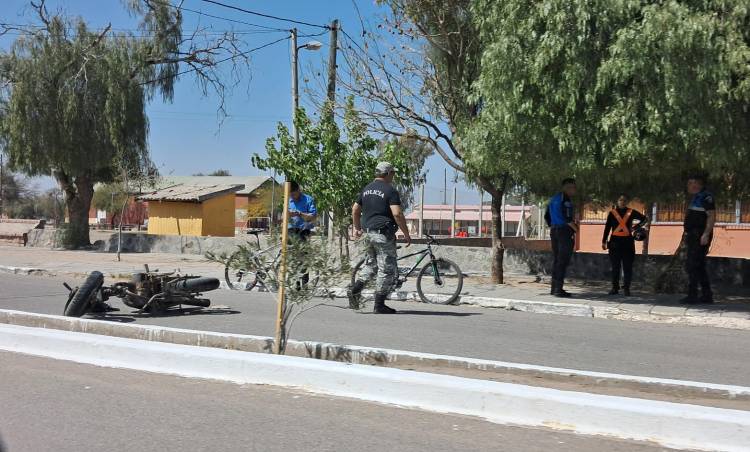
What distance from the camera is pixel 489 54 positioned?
9.89m

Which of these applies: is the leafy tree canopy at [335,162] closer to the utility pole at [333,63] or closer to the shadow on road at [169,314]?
the utility pole at [333,63]

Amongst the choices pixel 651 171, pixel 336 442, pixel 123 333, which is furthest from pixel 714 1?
pixel 123 333

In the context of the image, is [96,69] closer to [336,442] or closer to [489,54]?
[489,54]

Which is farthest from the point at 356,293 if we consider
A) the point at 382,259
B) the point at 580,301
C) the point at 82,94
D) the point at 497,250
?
the point at 82,94

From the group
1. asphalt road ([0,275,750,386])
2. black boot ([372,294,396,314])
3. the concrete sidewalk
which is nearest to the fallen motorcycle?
asphalt road ([0,275,750,386])

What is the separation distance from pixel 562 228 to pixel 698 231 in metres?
1.98

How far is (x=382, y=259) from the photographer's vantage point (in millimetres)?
9141

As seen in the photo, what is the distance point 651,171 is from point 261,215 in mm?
48740

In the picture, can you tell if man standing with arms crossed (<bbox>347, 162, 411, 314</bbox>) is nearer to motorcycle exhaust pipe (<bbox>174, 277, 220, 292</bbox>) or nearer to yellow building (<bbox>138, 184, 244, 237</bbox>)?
motorcycle exhaust pipe (<bbox>174, 277, 220, 292</bbox>)

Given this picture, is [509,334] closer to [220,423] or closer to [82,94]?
[220,423]

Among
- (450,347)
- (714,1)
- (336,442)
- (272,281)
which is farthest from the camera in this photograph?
(714,1)

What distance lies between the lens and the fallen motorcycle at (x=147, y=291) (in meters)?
8.23

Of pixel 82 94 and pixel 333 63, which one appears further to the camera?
pixel 82 94

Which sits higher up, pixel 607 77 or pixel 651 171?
pixel 607 77
